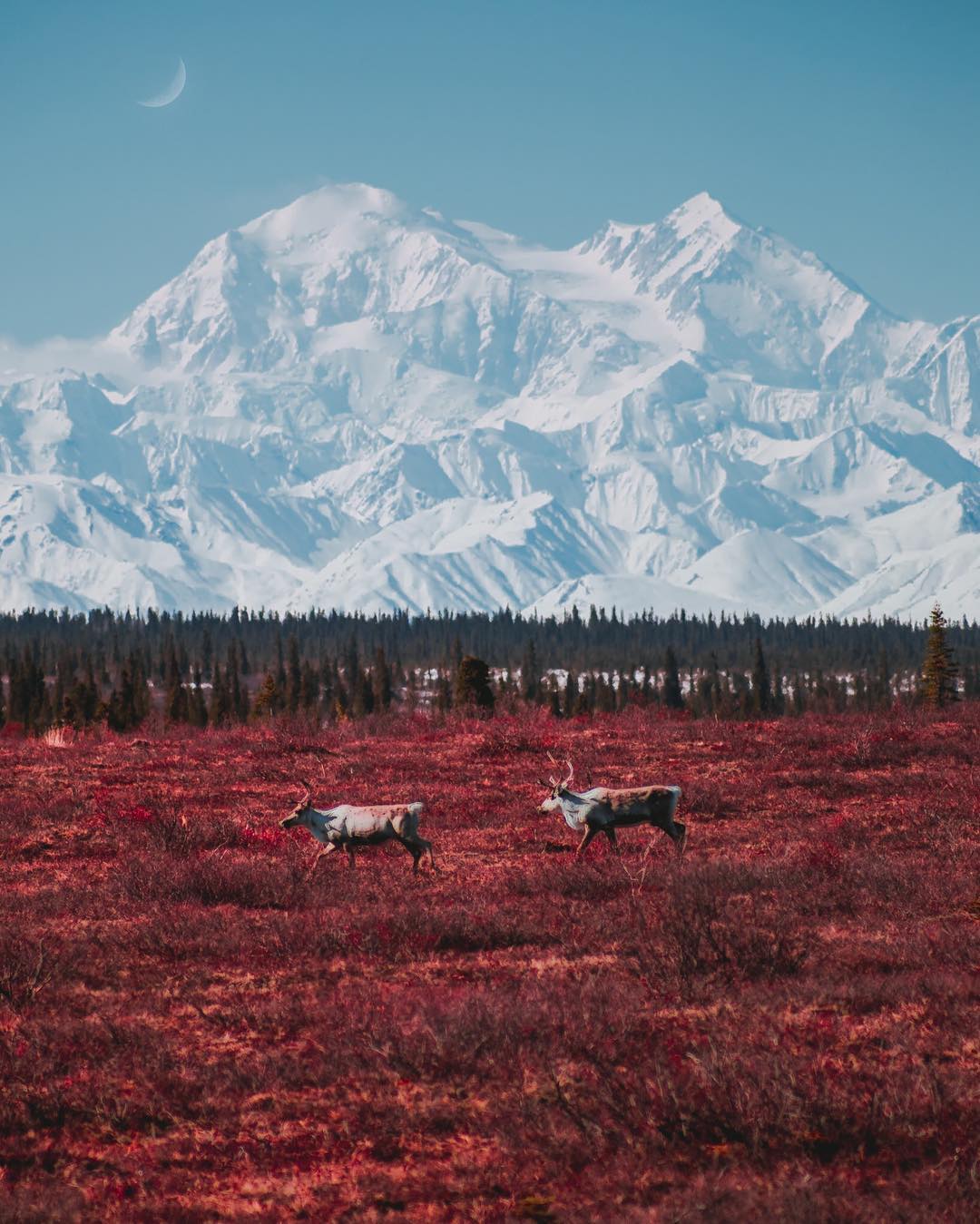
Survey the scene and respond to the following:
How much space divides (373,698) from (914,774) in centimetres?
12781

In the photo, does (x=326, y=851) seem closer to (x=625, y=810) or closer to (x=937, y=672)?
(x=625, y=810)

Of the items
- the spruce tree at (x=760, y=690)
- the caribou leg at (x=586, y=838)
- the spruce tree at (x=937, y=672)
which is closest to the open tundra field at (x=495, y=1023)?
the caribou leg at (x=586, y=838)

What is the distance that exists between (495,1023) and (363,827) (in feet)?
31.1

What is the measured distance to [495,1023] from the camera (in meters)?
12.0

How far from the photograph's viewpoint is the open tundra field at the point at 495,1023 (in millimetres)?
9539

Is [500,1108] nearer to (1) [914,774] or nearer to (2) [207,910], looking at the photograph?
(2) [207,910]

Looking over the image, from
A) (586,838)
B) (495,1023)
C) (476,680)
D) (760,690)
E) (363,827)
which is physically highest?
(476,680)

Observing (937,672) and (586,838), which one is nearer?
(586,838)

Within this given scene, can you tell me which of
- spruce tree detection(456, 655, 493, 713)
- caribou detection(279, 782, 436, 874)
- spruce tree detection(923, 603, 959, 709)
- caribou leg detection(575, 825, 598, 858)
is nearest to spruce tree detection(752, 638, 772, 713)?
spruce tree detection(923, 603, 959, 709)

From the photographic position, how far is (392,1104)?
10773mm

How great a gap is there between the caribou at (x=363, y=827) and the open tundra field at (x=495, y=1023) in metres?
0.61

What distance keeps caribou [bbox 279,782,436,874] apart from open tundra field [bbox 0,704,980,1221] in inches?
23.9

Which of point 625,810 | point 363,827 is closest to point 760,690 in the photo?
point 625,810

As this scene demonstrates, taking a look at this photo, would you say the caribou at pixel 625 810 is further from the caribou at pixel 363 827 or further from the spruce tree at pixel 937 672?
the spruce tree at pixel 937 672
